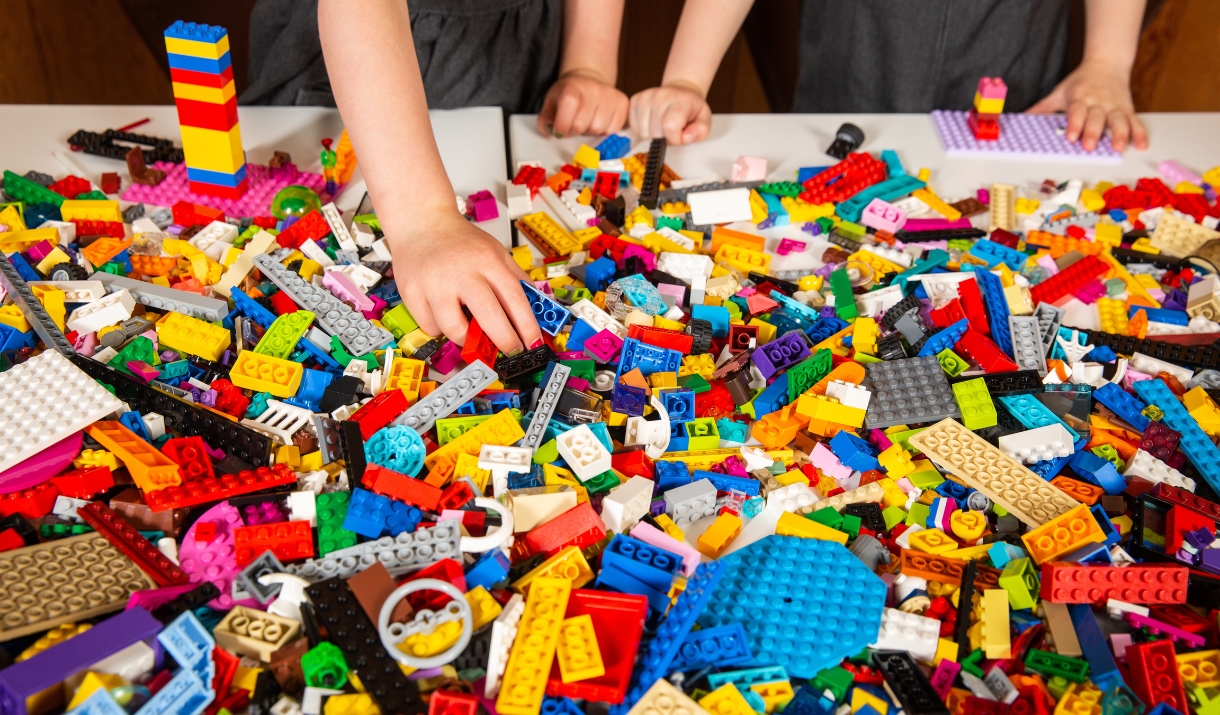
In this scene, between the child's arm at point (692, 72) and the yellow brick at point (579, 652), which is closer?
the yellow brick at point (579, 652)

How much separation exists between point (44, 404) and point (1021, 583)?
2.82 feet

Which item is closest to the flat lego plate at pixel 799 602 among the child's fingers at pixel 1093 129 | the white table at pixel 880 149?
the white table at pixel 880 149

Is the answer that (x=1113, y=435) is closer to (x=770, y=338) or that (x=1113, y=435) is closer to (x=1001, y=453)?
(x=1001, y=453)

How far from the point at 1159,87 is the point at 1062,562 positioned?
2273 millimetres

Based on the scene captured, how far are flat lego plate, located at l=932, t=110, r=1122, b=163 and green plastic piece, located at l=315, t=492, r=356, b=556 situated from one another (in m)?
1.04

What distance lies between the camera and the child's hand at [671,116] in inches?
50.8

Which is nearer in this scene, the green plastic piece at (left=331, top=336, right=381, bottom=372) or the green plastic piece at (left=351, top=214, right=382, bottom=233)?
the green plastic piece at (left=331, top=336, right=381, bottom=372)

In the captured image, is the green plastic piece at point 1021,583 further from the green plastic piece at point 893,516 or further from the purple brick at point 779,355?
the purple brick at point 779,355

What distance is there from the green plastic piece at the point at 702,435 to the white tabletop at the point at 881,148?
53 cm

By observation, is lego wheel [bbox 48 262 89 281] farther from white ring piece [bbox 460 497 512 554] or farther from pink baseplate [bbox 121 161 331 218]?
white ring piece [bbox 460 497 512 554]

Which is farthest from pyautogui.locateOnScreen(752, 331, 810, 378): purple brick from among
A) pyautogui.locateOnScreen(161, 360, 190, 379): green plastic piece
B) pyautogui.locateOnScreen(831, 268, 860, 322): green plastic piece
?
pyautogui.locateOnScreen(161, 360, 190, 379): green plastic piece

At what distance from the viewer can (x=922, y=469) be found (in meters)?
0.81

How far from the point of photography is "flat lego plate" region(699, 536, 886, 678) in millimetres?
642

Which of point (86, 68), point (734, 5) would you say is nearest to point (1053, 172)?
point (734, 5)
